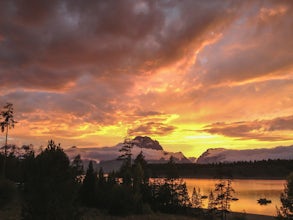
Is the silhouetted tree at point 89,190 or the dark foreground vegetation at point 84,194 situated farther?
the silhouetted tree at point 89,190

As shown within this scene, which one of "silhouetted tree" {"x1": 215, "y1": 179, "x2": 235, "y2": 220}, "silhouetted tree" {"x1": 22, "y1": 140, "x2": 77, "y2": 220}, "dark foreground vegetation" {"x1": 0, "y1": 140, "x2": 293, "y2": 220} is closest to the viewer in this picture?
"silhouetted tree" {"x1": 22, "y1": 140, "x2": 77, "y2": 220}

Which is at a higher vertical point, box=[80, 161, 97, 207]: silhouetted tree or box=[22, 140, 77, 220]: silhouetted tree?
box=[22, 140, 77, 220]: silhouetted tree

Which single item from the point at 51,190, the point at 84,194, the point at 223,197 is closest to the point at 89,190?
the point at 84,194

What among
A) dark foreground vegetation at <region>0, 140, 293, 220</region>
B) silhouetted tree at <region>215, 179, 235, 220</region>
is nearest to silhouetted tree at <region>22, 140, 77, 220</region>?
dark foreground vegetation at <region>0, 140, 293, 220</region>

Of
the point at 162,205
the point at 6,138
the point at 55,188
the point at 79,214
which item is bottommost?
the point at 162,205

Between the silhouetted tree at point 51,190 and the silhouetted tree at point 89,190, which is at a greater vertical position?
the silhouetted tree at point 51,190

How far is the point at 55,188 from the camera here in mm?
18031

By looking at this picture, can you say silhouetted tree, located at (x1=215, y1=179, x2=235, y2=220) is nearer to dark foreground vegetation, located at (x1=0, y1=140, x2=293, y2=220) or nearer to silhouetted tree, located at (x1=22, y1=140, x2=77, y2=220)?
dark foreground vegetation, located at (x1=0, y1=140, x2=293, y2=220)

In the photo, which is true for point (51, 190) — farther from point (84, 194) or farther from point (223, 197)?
point (84, 194)

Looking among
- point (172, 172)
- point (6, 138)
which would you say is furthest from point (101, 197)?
point (6, 138)

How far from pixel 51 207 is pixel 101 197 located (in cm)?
4548

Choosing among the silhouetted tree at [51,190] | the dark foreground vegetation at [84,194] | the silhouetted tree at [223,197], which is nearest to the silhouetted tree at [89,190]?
the dark foreground vegetation at [84,194]

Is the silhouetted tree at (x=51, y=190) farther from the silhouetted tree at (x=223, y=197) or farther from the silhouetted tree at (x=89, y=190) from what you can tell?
the silhouetted tree at (x=89, y=190)

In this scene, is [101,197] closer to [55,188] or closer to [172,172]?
[172,172]
